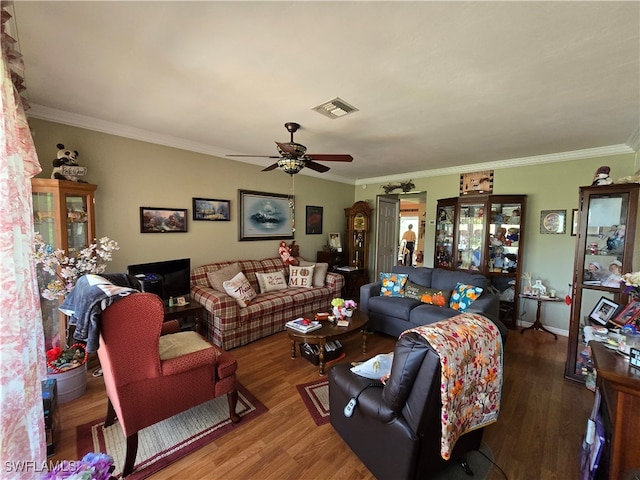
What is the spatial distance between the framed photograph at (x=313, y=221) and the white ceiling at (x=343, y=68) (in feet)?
7.59

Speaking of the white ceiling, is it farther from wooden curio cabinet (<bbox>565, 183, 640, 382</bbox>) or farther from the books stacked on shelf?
the books stacked on shelf

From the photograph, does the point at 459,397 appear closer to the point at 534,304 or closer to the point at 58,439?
the point at 58,439

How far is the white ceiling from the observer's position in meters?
1.37

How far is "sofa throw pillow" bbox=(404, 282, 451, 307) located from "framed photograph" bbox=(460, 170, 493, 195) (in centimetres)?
210

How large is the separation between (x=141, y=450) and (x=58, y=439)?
614 mm

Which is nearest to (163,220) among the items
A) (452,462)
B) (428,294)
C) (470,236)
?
(428,294)

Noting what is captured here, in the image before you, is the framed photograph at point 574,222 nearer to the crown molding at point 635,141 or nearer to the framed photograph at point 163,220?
the crown molding at point 635,141

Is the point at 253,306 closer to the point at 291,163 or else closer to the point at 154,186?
the point at 291,163

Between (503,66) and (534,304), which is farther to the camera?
(534,304)

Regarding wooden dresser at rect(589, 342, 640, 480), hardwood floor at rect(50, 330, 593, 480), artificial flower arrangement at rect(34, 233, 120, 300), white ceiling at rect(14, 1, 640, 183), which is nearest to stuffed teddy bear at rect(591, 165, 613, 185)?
white ceiling at rect(14, 1, 640, 183)

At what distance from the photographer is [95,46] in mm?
1657

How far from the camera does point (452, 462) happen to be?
1666mm

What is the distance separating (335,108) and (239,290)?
2378 mm

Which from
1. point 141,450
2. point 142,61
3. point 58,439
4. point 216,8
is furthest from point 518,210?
point 58,439
